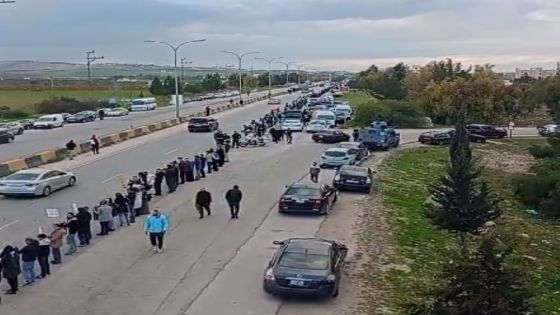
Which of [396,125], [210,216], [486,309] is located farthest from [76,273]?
[396,125]

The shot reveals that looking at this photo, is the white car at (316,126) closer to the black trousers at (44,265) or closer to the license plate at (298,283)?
the black trousers at (44,265)

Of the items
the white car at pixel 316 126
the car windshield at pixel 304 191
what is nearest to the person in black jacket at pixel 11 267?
the car windshield at pixel 304 191

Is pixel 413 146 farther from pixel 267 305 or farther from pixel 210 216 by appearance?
pixel 267 305

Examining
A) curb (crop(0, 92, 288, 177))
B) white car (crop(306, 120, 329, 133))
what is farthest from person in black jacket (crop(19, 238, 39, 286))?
white car (crop(306, 120, 329, 133))

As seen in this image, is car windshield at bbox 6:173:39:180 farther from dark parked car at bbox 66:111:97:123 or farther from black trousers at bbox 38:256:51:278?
dark parked car at bbox 66:111:97:123

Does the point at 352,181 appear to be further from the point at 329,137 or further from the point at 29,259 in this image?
the point at 329,137

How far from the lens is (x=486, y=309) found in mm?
10859

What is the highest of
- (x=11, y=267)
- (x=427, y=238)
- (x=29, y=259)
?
(x=11, y=267)

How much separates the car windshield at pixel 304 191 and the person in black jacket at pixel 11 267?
11.9 metres

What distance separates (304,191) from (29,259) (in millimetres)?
11635

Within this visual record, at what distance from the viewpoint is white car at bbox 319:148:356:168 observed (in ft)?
131

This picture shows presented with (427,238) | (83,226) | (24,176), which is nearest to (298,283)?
(83,226)

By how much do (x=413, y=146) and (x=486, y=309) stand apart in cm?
4603

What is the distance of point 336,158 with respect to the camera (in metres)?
40.0
